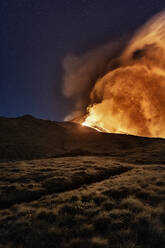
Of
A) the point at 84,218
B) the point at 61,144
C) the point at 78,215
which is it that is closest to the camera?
the point at 84,218

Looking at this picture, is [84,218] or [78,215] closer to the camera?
[84,218]

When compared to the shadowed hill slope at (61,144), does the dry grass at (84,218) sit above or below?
below

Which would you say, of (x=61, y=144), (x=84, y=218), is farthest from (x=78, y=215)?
(x=61, y=144)

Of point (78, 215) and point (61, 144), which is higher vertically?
point (61, 144)

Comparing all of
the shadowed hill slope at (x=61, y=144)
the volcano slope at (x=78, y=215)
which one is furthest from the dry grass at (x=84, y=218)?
the shadowed hill slope at (x=61, y=144)

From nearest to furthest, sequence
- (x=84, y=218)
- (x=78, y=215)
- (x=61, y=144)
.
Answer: (x=84, y=218) → (x=78, y=215) → (x=61, y=144)

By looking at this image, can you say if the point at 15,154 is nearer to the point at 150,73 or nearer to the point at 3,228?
the point at 3,228

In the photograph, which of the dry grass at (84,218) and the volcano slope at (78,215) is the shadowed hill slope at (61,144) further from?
the dry grass at (84,218)

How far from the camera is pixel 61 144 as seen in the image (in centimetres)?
4353

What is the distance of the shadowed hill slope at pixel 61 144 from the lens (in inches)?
1222

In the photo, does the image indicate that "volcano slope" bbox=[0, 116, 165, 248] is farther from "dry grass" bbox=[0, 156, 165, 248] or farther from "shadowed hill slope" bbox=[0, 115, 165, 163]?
"shadowed hill slope" bbox=[0, 115, 165, 163]

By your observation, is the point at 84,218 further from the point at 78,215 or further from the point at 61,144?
the point at 61,144

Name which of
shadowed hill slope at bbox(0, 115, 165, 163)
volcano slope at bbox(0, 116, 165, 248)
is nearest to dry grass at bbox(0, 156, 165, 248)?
volcano slope at bbox(0, 116, 165, 248)

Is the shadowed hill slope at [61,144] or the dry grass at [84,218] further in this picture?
the shadowed hill slope at [61,144]
